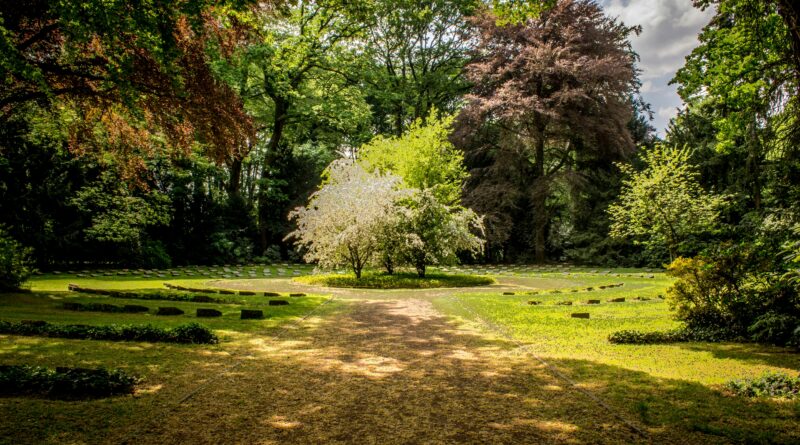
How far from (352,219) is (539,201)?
14.2m

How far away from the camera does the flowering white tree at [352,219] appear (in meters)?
15.5

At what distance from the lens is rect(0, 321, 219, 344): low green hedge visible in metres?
6.21

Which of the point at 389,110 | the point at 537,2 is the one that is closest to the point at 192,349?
the point at 537,2

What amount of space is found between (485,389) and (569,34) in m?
25.3

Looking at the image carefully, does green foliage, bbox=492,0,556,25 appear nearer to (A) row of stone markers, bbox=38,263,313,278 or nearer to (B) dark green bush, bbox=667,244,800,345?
(B) dark green bush, bbox=667,244,800,345

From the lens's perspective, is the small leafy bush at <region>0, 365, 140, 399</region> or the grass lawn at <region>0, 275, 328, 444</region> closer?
the grass lawn at <region>0, 275, 328, 444</region>

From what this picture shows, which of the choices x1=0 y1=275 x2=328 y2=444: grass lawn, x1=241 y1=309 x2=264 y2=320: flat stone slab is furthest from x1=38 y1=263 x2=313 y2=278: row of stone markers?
x1=241 y1=309 x2=264 y2=320: flat stone slab

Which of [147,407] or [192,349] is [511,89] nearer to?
[192,349]

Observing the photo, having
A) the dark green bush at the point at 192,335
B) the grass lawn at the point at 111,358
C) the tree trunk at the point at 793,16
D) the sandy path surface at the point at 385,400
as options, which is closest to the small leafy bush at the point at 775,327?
the sandy path surface at the point at 385,400

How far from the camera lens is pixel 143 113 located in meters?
10.5

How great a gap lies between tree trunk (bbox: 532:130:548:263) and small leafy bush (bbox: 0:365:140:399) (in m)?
24.1

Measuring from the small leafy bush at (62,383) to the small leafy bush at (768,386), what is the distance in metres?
5.93

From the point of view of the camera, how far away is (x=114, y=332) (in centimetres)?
629

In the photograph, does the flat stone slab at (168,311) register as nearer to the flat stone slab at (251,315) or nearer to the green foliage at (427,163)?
the flat stone slab at (251,315)
